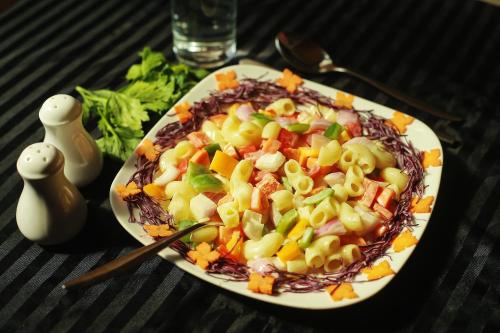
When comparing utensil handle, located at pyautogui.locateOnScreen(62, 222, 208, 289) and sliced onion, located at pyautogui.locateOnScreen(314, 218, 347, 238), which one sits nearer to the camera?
utensil handle, located at pyautogui.locateOnScreen(62, 222, 208, 289)

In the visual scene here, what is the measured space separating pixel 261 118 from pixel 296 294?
1.58 feet

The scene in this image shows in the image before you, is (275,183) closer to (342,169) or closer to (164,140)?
(342,169)

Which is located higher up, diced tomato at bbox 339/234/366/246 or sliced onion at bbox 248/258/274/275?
diced tomato at bbox 339/234/366/246

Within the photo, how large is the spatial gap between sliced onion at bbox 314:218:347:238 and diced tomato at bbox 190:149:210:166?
1.04 feet

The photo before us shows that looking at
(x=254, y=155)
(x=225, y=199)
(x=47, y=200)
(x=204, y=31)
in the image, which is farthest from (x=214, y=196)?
(x=204, y=31)

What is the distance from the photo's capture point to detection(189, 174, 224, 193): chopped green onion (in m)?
→ 1.28

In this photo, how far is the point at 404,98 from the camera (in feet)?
5.42

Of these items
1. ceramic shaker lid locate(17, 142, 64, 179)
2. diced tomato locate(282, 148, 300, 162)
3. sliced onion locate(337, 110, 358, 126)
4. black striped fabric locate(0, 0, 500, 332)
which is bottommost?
black striped fabric locate(0, 0, 500, 332)

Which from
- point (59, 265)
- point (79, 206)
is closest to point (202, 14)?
point (79, 206)

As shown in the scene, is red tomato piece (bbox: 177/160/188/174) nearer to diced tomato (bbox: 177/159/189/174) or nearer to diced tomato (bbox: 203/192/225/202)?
diced tomato (bbox: 177/159/189/174)

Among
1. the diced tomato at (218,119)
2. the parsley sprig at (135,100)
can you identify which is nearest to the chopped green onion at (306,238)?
the diced tomato at (218,119)

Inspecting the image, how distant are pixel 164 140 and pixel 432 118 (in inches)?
29.7

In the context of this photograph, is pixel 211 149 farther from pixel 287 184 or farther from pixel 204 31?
pixel 204 31

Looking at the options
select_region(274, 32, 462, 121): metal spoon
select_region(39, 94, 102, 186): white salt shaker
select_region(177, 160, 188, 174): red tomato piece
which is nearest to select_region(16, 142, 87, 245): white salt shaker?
select_region(39, 94, 102, 186): white salt shaker
